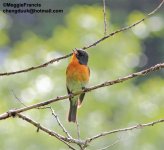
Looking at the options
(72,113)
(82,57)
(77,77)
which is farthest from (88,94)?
(72,113)

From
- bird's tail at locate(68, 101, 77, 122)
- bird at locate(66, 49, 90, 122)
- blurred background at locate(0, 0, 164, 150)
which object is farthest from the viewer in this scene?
blurred background at locate(0, 0, 164, 150)

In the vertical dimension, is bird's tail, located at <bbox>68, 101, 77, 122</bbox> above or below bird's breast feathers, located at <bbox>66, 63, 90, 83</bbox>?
below

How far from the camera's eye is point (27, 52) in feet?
53.2

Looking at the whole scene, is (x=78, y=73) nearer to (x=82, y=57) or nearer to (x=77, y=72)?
(x=77, y=72)

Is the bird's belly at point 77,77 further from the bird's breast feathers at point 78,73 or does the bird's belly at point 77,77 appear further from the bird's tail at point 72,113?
the bird's tail at point 72,113

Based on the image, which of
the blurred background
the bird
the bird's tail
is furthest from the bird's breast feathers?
the blurred background

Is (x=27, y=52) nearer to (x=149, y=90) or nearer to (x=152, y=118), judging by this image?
(x=149, y=90)

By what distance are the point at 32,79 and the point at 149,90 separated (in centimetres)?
263

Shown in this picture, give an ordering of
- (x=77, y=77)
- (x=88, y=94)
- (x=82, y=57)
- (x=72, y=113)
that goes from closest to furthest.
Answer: (x=72, y=113) → (x=77, y=77) → (x=82, y=57) → (x=88, y=94)

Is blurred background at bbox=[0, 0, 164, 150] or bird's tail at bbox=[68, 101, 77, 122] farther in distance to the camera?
blurred background at bbox=[0, 0, 164, 150]

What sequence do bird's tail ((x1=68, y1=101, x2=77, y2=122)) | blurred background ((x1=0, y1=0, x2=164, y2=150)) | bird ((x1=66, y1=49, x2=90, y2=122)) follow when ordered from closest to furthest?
bird's tail ((x1=68, y1=101, x2=77, y2=122))
bird ((x1=66, y1=49, x2=90, y2=122))
blurred background ((x1=0, y1=0, x2=164, y2=150))

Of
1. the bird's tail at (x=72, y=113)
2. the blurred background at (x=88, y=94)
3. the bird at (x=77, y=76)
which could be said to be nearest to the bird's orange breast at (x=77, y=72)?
the bird at (x=77, y=76)

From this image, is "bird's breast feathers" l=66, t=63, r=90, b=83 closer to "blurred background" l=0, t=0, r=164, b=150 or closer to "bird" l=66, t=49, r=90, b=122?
"bird" l=66, t=49, r=90, b=122

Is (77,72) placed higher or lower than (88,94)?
higher
